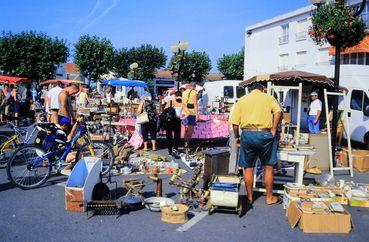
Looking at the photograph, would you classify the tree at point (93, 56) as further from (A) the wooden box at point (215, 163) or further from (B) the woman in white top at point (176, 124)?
(A) the wooden box at point (215, 163)

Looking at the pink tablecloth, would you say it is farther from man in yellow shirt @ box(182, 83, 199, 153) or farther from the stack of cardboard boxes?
the stack of cardboard boxes

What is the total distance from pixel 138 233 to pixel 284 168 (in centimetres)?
471

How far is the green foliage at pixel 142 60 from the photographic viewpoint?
47938 mm

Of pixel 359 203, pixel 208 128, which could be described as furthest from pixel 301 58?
pixel 359 203

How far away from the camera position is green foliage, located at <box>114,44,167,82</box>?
47938 millimetres

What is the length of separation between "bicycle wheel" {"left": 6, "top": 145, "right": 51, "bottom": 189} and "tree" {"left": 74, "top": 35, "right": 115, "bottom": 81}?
34.1 m

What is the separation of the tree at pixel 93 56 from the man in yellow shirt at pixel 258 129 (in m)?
35.7

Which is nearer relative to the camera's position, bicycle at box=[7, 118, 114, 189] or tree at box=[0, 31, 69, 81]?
bicycle at box=[7, 118, 114, 189]

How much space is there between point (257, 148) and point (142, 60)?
4393cm

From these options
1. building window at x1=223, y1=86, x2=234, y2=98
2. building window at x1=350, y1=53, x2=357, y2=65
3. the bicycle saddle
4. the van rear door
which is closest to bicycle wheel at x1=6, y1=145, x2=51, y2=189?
the bicycle saddle

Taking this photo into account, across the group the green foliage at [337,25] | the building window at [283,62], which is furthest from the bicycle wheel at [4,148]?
the building window at [283,62]

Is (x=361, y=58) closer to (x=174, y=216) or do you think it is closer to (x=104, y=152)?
(x=104, y=152)

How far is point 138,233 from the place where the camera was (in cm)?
451

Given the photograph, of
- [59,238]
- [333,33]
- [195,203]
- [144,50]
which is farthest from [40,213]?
[144,50]
